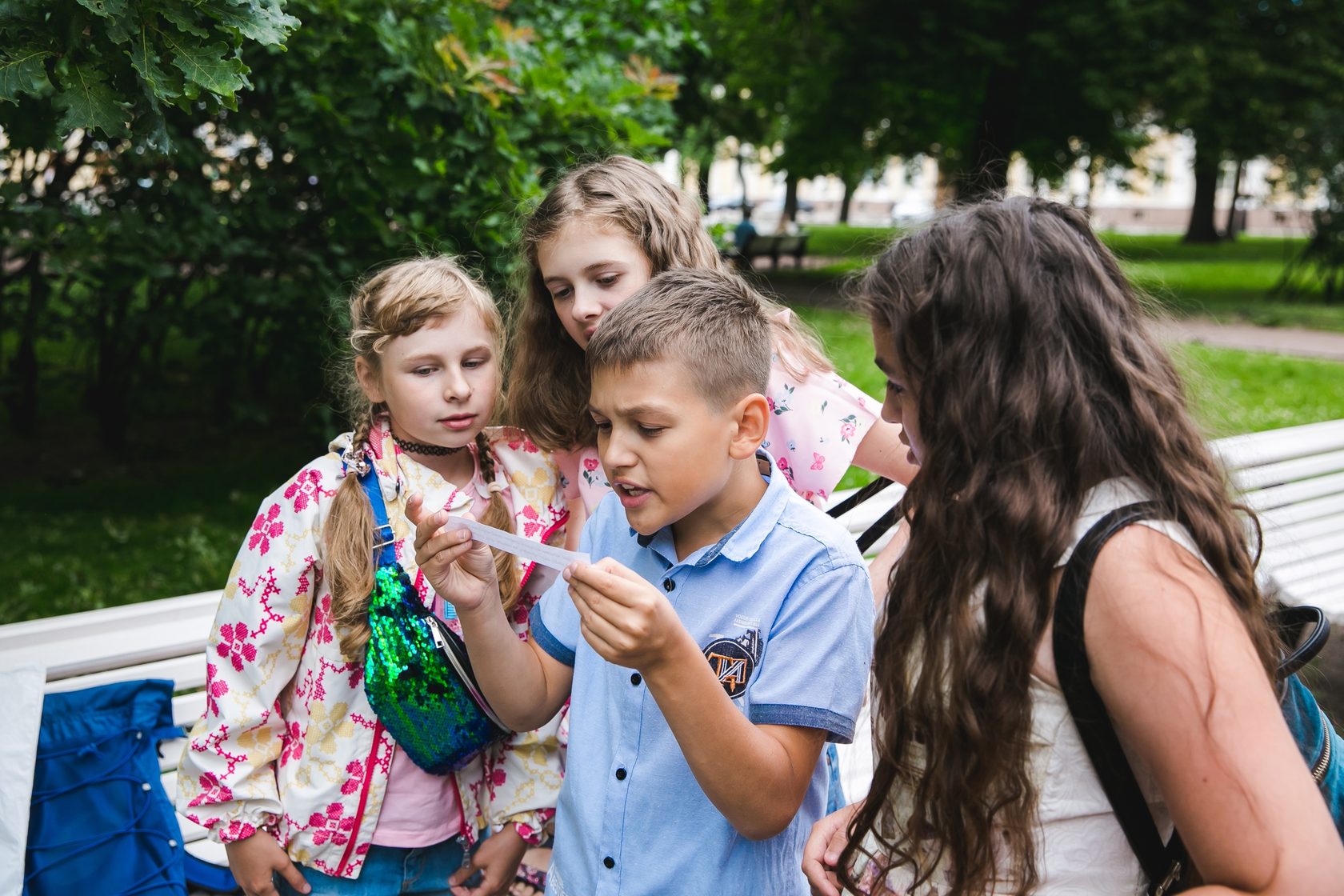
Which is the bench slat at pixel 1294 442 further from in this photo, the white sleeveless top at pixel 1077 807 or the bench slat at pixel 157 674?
the bench slat at pixel 157 674

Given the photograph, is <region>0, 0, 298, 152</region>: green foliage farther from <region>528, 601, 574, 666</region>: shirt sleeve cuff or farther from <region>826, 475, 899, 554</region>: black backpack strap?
<region>826, 475, 899, 554</region>: black backpack strap

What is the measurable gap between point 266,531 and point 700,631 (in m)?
0.84

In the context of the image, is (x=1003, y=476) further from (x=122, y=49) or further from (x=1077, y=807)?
(x=122, y=49)

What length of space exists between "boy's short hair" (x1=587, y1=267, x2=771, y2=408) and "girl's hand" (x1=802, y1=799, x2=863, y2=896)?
690 mm

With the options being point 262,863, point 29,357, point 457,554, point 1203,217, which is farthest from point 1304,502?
point 1203,217

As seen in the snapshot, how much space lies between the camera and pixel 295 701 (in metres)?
2.16

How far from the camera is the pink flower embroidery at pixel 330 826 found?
208 cm

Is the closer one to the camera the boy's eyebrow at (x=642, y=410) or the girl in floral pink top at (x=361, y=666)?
the boy's eyebrow at (x=642, y=410)

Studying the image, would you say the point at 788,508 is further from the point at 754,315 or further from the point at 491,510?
the point at 491,510

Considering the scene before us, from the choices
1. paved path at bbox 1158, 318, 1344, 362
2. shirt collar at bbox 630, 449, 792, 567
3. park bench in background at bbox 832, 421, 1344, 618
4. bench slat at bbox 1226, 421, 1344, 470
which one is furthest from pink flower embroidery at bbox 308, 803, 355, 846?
paved path at bbox 1158, 318, 1344, 362

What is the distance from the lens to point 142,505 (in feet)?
21.9

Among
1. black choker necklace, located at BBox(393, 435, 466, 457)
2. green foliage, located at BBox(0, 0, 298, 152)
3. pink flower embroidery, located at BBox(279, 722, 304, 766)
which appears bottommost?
pink flower embroidery, located at BBox(279, 722, 304, 766)

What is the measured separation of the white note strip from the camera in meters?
1.54

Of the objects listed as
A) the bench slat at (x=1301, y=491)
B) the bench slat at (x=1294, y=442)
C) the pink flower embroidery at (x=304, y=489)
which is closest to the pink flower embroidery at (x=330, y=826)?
the pink flower embroidery at (x=304, y=489)
